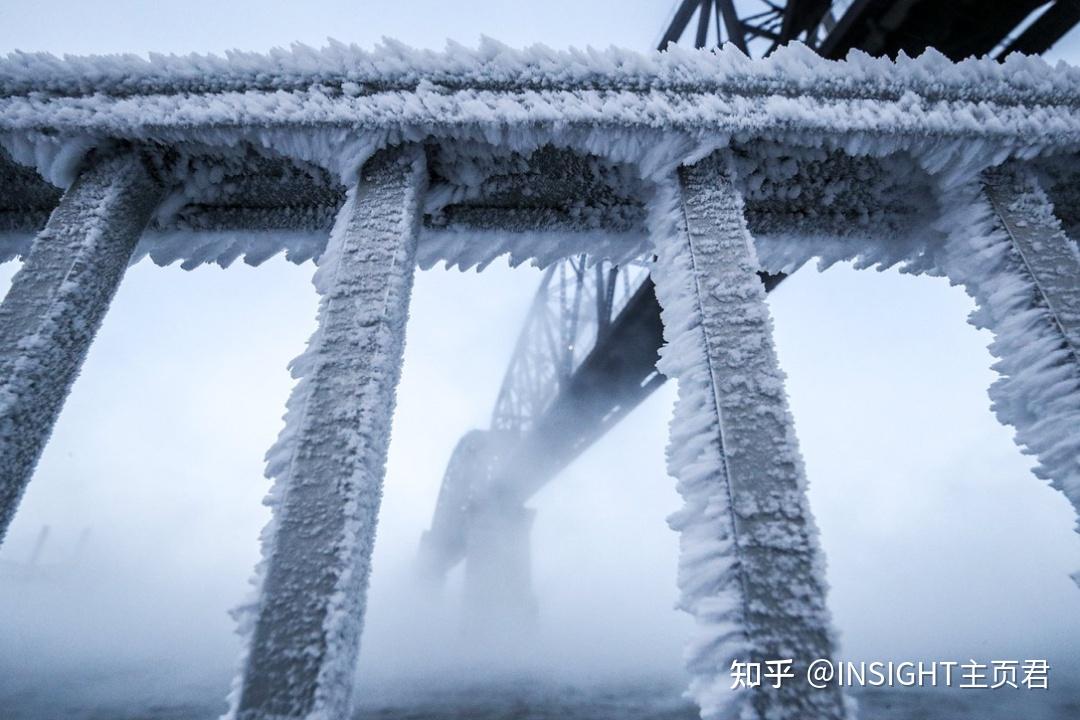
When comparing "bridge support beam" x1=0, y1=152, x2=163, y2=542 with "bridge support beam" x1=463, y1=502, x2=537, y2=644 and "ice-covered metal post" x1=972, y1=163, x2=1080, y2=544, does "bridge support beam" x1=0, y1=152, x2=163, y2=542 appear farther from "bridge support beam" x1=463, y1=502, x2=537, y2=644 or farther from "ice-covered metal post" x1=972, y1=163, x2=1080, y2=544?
"bridge support beam" x1=463, y1=502, x2=537, y2=644

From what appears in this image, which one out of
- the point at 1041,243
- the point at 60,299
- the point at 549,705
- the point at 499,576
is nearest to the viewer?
the point at 60,299

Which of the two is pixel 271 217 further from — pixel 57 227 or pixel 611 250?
pixel 611 250

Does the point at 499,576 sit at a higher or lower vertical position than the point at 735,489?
higher

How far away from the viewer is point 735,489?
1362 millimetres

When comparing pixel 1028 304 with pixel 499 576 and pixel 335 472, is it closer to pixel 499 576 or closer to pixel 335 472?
pixel 335 472

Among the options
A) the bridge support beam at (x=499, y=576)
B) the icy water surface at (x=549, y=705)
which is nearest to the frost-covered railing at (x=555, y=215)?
the icy water surface at (x=549, y=705)

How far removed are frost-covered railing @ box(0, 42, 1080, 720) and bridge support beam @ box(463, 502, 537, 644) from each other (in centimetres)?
1418

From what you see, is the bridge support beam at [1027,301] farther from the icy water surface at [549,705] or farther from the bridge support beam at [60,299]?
the icy water surface at [549,705]

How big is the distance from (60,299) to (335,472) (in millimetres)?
1346

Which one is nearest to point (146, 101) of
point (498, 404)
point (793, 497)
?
point (793, 497)

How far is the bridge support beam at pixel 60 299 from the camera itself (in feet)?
5.32

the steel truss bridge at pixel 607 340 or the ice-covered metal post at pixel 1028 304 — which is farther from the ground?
the steel truss bridge at pixel 607 340

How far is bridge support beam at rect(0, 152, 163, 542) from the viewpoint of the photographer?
1623mm

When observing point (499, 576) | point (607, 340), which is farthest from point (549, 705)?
point (499, 576)
